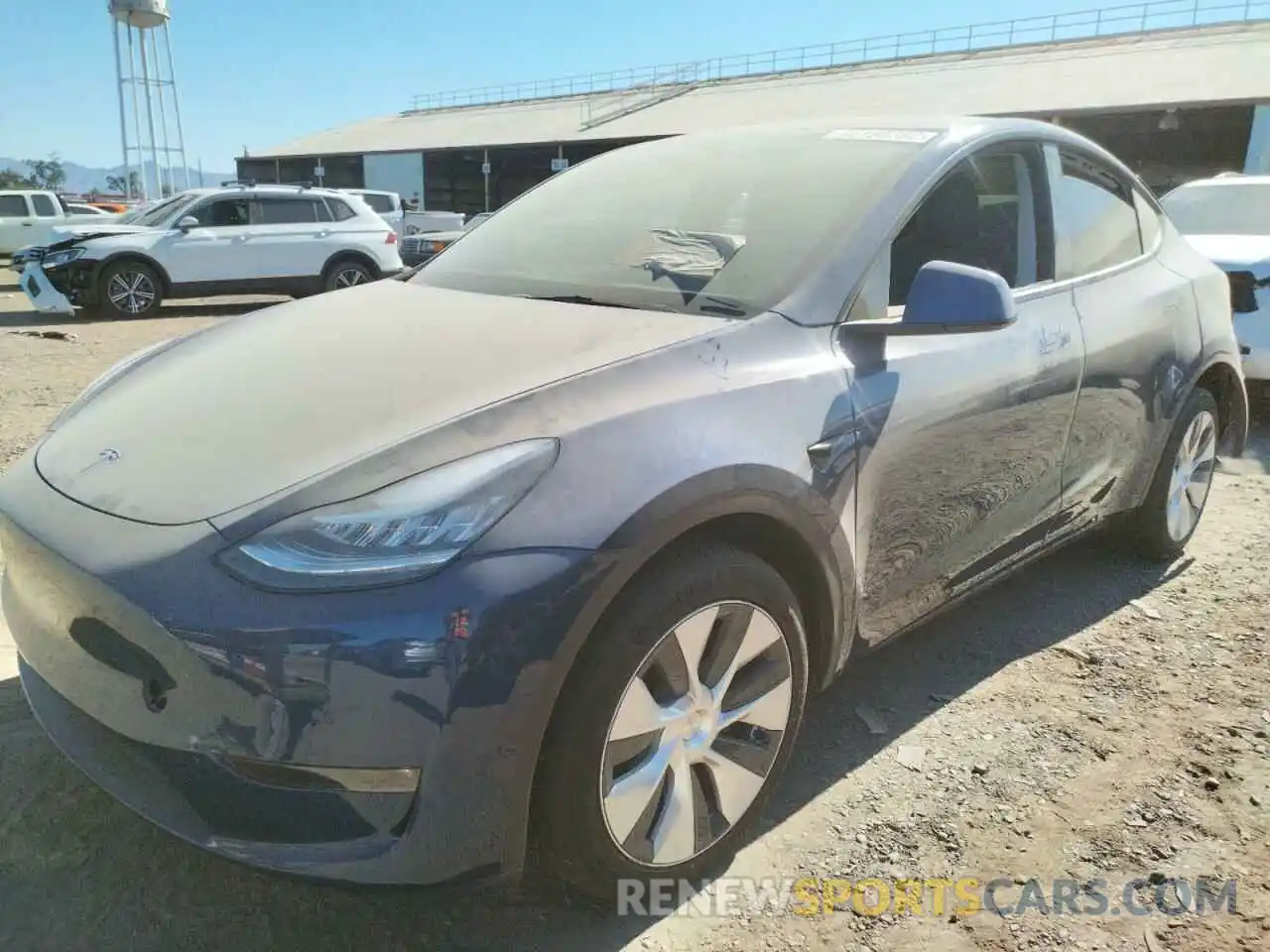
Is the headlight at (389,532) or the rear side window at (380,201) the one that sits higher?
the headlight at (389,532)

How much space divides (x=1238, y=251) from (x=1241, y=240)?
47 centimetres

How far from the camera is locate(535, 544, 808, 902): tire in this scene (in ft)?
5.60

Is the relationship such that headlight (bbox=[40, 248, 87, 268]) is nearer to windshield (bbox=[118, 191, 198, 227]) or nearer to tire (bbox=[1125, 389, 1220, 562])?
windshield (bbox=[118, 191, 198, 227])

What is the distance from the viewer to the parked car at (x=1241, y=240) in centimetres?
571

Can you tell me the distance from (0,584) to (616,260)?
1.64 meters

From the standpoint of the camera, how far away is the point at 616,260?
2.63 meters

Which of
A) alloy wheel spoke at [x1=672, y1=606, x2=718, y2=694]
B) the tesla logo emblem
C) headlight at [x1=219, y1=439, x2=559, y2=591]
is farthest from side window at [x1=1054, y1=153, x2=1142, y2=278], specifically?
the tesla logo emblem

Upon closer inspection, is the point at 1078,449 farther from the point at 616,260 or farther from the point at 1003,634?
the point at 616,260

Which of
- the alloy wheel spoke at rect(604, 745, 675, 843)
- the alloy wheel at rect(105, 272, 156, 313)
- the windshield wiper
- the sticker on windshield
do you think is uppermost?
the sticker on windshield

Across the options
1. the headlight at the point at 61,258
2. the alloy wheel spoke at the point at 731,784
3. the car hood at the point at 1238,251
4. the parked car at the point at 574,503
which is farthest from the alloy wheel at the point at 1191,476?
the headlight at the point at 61,258

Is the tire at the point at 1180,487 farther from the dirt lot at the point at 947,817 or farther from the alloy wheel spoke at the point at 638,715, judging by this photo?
the alloy wheel spoke at the point at 638,715

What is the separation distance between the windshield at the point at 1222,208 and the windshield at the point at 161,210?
36.7 ft

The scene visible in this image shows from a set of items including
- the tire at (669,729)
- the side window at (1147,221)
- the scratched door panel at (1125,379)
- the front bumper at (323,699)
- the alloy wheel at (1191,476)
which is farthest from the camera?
the alloy wheel at (1191,476)

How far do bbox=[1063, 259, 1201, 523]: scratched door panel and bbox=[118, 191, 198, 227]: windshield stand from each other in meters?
12.2
